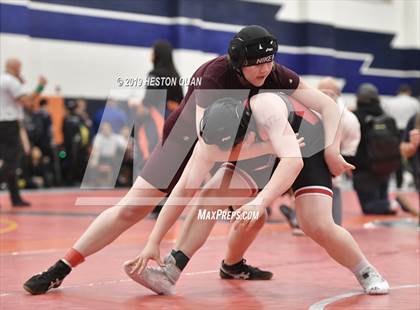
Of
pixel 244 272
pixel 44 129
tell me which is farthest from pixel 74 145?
pixel 244 272

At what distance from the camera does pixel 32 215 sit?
947 centimetres

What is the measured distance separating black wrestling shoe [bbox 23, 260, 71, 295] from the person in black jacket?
19.2 feet

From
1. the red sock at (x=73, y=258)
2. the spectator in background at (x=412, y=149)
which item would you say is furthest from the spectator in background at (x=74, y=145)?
the red sock at (x=73, y=258)

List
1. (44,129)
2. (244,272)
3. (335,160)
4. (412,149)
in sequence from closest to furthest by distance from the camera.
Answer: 1. (335,160)
2. (244,272)
3. (412,149)
4. (44,129)

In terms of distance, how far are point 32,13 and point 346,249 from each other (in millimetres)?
10685

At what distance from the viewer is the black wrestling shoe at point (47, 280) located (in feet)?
15.1

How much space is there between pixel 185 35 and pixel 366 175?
669 cm

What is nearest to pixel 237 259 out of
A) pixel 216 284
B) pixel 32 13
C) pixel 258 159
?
pixel 216 284

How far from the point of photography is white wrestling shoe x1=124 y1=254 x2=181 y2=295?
15.1ft

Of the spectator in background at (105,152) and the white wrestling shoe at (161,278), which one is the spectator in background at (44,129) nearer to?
the spectator in background at (105,152)

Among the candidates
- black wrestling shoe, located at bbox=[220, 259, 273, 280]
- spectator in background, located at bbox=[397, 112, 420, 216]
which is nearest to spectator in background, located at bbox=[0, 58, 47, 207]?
spectator in background, located at bbox=[397, 112, 420, 216]

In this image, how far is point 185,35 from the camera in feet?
51.9

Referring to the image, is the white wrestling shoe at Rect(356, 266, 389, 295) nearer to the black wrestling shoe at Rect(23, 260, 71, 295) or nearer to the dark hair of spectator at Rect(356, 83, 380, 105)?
the black wrestling shoe at Rect(23, 260, 71, 295)

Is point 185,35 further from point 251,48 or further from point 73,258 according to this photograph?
point 251,48
